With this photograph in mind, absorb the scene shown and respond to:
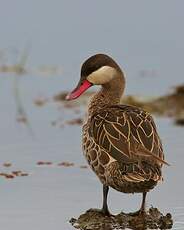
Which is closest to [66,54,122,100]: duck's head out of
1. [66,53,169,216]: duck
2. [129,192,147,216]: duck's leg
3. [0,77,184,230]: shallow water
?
[66,53,169,216]: duck

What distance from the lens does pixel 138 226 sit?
9086mm

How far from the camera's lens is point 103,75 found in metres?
10.3

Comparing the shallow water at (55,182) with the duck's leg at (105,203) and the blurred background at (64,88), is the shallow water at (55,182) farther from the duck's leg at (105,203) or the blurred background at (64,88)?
the duck's leg at (105,203)

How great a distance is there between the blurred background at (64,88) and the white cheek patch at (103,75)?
3.32 ft

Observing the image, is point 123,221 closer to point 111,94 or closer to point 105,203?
point 105,203

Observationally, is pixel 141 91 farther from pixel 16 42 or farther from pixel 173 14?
pixel 173 14

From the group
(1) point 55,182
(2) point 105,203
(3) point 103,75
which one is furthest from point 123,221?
(3) point 103,75

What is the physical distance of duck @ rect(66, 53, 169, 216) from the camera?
29.3ft

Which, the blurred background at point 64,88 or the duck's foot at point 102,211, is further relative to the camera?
the blurred background at point 64,88

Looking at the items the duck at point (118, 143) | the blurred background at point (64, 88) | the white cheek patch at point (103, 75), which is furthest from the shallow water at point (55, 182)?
the white cheek patch at point (103, 75)

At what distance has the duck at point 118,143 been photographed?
8922 mm

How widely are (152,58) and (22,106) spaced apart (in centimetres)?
399

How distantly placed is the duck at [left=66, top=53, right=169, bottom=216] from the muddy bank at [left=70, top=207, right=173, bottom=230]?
11 cm

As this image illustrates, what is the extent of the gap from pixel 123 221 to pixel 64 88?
715 cm
